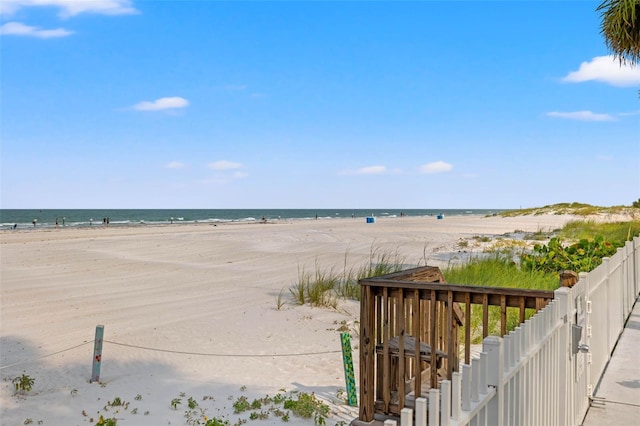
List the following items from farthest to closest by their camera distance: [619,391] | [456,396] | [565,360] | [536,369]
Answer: [619,391] → [565,360] → [536,369] → [456,396]

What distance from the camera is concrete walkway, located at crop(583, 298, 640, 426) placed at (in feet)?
17.3

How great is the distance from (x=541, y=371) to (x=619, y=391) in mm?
2725

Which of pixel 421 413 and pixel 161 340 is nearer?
pixel 421 413

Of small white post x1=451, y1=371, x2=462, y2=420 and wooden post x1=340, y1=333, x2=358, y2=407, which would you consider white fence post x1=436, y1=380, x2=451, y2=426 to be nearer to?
small white post x1=451, y1=371, x2=462, y2=420

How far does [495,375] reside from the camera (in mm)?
2934

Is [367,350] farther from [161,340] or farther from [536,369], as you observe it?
[161,340]

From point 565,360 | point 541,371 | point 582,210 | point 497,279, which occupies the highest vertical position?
point 582,210

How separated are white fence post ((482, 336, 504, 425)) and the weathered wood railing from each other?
77.0 inches

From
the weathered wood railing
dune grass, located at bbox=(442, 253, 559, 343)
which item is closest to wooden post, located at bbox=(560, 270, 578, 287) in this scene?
the weathered wood railing

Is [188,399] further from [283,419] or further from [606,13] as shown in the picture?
[606,13]

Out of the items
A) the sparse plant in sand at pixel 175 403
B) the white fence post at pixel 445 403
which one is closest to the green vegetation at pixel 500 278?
the sparse plant in sand at pixel 175 403

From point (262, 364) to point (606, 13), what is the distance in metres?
12.1

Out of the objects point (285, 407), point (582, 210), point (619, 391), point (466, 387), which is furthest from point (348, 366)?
point (582, 210)

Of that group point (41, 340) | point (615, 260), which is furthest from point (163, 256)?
point (615, 260)
